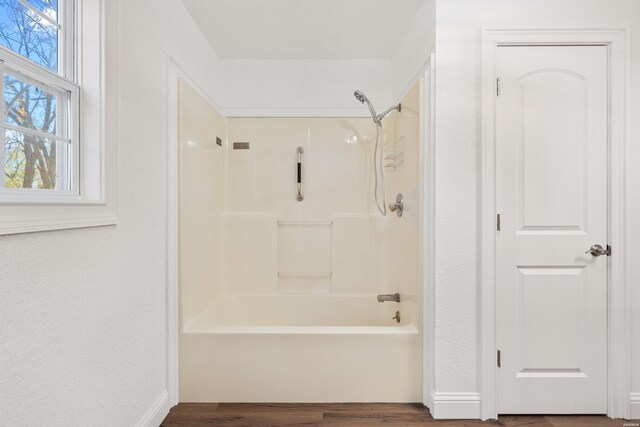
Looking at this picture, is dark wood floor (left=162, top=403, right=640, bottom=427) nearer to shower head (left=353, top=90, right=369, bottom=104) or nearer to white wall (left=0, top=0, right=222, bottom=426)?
white wall (left=0, top=0, right=222, bottom=426)

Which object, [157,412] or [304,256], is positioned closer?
[157,412]

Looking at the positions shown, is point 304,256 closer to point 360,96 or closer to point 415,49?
point 360,96

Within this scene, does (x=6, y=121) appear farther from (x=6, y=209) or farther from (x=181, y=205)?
(x=181, y=205)

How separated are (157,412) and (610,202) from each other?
2.58 metres

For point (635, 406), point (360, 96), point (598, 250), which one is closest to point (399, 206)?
point (360, 96)

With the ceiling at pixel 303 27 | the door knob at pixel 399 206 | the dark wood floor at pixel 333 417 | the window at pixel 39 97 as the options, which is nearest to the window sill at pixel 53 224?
the window at pixel 39 97

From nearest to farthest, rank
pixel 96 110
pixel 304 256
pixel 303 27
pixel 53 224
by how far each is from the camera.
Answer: pixel 53 224, pixel 96 110, pixel 303 27, pixel 304 256

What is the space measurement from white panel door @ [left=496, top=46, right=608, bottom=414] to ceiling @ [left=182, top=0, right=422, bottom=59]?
2.67 ft

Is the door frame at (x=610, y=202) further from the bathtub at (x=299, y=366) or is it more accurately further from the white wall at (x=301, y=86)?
the white wall at (x=301, y=86)

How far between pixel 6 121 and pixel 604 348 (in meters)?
2.76

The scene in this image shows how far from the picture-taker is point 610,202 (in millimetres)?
1819

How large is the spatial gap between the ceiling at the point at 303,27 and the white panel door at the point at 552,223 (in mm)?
812

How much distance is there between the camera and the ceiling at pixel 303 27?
2104 millimetres

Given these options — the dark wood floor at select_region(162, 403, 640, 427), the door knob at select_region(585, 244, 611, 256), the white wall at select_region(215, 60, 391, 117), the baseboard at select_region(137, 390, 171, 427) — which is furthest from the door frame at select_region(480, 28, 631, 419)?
the baseboard at select_region(137, 390, 171, 427)
